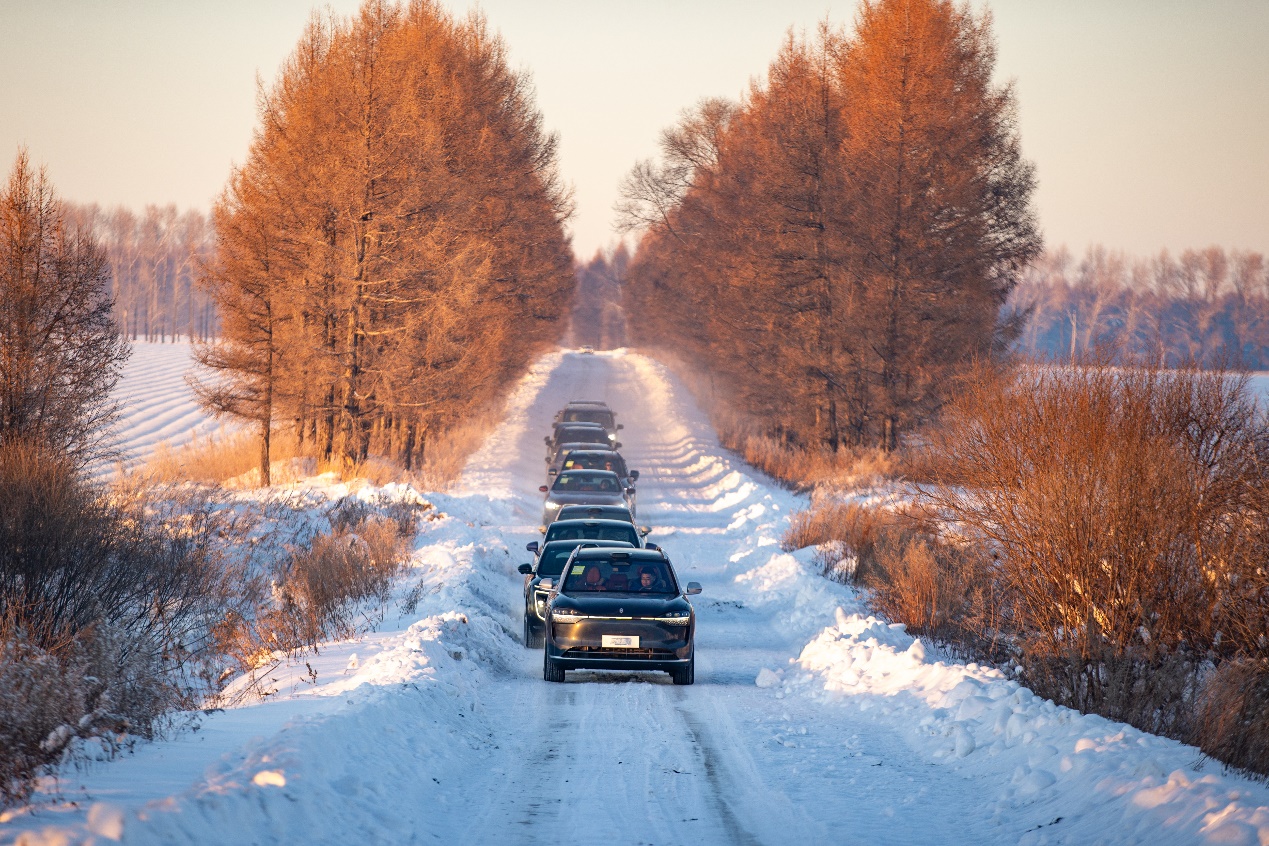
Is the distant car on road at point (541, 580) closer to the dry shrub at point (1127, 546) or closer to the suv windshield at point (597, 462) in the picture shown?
the dry shrub at point (1127, 546)

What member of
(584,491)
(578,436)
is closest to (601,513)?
(584,491)

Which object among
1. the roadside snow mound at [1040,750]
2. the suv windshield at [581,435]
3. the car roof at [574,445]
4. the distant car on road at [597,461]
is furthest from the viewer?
the suv windshield at [581,435]

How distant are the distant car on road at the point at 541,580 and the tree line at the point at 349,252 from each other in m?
16.2

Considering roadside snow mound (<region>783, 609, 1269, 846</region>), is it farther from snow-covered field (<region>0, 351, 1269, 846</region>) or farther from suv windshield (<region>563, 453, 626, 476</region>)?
suv windshield (<region>563, 453, 626, 476</region>)

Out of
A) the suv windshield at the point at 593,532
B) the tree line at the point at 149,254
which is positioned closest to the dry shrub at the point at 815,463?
the suv windshield at the point at 593,532

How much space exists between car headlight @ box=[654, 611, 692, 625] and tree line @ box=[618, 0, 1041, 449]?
2018 centimetres

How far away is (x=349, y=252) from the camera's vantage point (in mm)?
30016

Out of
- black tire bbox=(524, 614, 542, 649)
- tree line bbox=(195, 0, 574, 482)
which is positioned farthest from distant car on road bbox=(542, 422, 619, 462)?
black tire bbox=(524, 614, 542, 649)

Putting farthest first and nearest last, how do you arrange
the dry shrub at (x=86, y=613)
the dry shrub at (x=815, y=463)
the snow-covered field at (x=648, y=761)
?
the dry shrub at (x=815, y=463) → the dry shrub at (x=86, y=613) → the snow-covered field at (x=648, y=761)

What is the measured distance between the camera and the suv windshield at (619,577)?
504 inches

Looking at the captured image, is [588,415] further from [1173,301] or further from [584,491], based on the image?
[1173,301]

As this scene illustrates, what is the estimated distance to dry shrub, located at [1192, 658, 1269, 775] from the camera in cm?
767

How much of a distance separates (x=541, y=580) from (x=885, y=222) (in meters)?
20.7


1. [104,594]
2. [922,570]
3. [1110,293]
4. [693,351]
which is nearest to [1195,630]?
[922,570]
